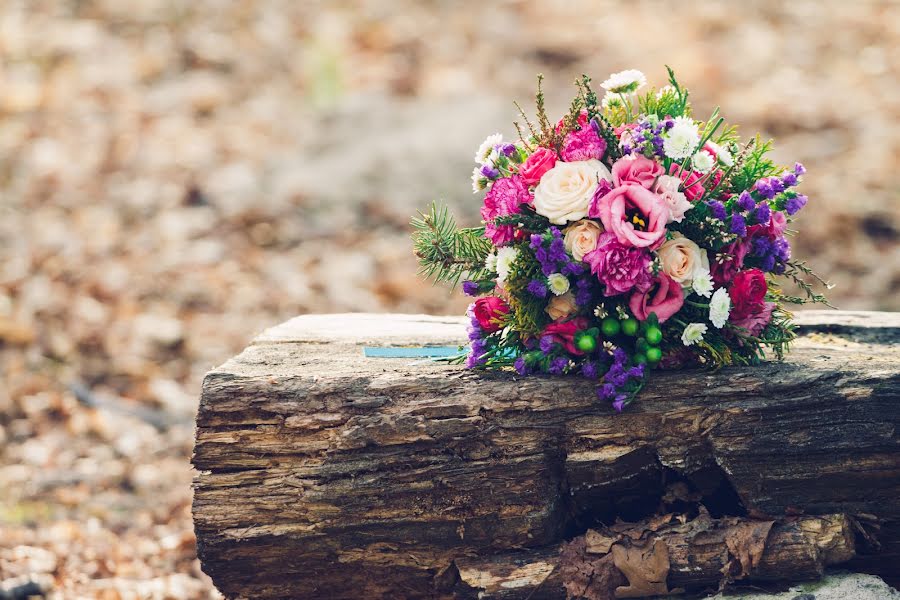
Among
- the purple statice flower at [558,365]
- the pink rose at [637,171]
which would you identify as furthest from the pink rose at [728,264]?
the purple statice flower at [558,365]

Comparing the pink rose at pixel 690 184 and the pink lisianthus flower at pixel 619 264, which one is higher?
the pink rose at pixel 690 184

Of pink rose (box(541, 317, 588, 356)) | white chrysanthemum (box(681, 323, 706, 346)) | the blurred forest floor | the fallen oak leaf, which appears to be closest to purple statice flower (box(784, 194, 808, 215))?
white chrysanthemum (box(681, 323, 706, 346))

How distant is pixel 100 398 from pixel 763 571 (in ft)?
13.2

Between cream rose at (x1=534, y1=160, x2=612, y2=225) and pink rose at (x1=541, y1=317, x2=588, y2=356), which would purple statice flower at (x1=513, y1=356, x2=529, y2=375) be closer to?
pink rose at (x1=541, y1=317, x2=588, y2=356)

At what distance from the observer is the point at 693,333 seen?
2822 mm

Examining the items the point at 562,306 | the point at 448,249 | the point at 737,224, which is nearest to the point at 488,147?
the point at 448,249

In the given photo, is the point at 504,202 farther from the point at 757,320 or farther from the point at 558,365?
the point at 757,320

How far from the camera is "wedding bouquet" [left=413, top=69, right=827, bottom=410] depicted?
2785 millimetres

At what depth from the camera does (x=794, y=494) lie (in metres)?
2.84

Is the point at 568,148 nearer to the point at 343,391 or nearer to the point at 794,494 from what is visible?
the point at 343,391

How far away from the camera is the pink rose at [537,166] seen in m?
2.90

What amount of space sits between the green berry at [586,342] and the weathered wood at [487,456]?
13 cm

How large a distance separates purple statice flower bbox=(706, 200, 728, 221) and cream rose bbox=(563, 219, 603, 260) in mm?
358

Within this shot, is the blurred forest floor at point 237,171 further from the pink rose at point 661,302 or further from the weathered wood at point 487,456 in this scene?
the pink rose at point 661,302
